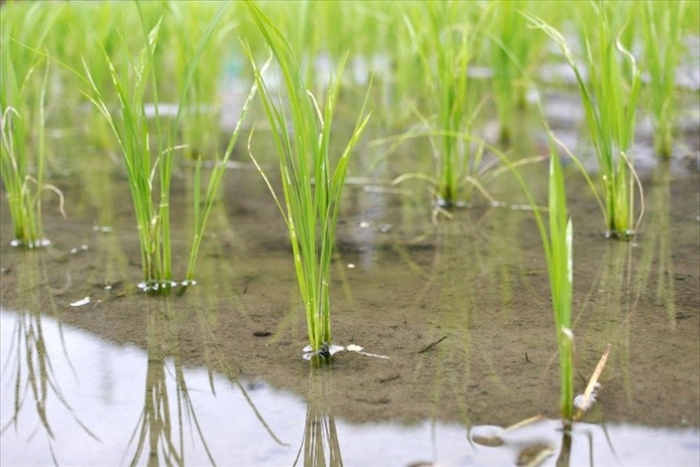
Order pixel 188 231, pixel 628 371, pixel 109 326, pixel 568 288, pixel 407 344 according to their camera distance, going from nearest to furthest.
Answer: pixel 568 288 → pixel 628 371 → pixel 407 344 → pixel 109 326 → pixel 188 231

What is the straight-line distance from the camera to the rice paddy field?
1.16m

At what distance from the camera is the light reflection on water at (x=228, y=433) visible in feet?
3.61

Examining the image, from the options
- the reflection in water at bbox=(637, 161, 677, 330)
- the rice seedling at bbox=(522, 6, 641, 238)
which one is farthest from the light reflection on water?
the rice seedling at bbox=(522, 6, 641, 238)

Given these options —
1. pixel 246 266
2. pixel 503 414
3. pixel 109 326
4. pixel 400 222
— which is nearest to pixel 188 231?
pixel 246 266

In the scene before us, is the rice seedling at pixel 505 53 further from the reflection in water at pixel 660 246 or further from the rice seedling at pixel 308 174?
the rice seedling at pixel 308 174

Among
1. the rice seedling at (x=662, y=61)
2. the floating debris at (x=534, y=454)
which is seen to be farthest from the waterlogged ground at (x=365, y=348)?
the rice seedling at (x=662, y=61)

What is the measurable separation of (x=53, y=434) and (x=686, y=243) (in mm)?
1491

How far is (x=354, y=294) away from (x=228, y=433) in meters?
0.61

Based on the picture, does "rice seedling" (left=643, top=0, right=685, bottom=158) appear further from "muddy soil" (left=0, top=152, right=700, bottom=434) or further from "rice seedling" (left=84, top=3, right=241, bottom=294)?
"rice seedling" (left=84, top=3, right=241, bottom=294)

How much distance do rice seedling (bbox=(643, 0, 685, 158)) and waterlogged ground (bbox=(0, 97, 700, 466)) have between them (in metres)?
0.50

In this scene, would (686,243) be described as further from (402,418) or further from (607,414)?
(402,418)

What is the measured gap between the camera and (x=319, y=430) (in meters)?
1.19

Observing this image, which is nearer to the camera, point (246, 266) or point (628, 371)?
point (628, 371)

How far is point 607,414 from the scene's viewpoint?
3.88 feet
